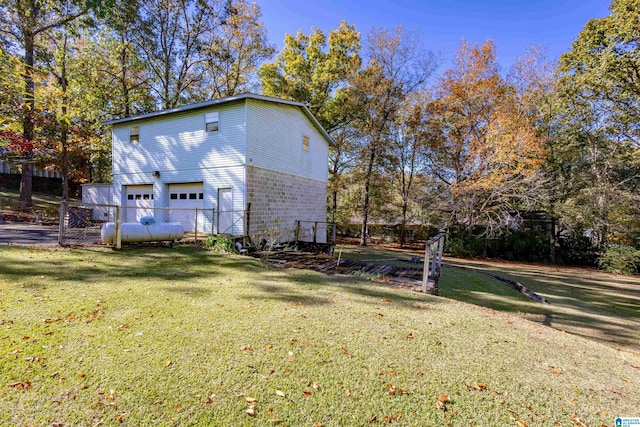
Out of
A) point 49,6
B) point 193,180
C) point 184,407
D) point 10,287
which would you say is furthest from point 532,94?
point 49,6

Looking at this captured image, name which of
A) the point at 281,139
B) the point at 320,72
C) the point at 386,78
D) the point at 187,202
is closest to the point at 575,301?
the point at 281,139

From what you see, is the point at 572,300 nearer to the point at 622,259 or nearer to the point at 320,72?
the point at 622,259

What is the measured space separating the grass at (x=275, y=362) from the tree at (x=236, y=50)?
18.7 meters

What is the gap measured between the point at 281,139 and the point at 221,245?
18.7ft

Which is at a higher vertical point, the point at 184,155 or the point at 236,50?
the point at 236,50

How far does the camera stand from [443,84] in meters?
16.8

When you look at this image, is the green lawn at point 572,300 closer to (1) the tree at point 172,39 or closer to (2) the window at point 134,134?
(2) the window at point 134,134

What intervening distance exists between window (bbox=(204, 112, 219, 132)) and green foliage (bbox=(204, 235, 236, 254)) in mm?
4671

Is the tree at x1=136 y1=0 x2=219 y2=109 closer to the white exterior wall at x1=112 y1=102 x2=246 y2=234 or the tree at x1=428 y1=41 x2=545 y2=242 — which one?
the white exterior wall at x1=112 y1=102 x2=246 y2=234

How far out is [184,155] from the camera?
1174cm

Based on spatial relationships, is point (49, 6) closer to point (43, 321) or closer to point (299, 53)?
point (299, 53)

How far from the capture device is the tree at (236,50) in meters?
19.0

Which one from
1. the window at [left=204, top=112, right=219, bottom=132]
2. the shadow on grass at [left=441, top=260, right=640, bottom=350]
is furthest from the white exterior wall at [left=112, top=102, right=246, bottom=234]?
the shadow on grass at [left=441, top=260, right=640, bottom=350]

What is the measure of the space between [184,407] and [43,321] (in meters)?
2.48
